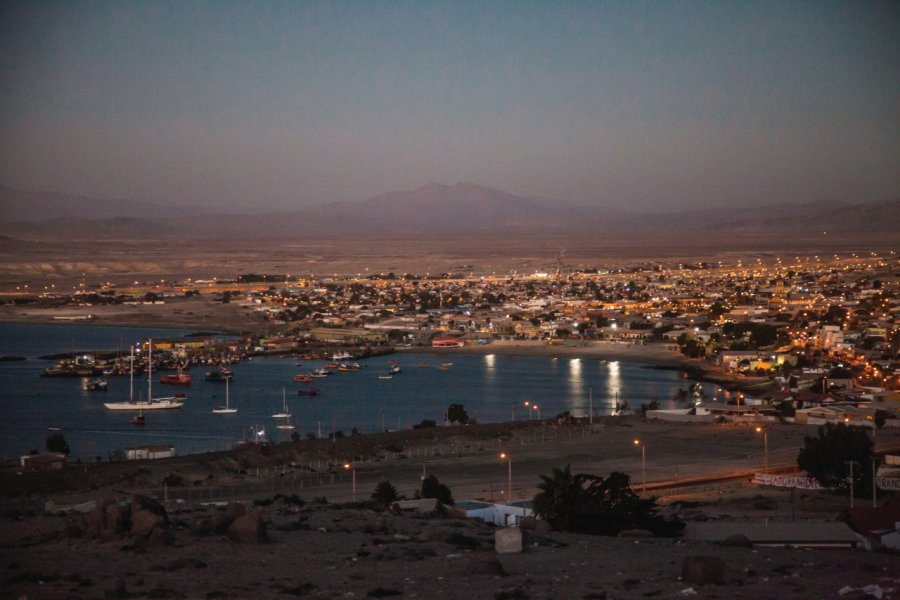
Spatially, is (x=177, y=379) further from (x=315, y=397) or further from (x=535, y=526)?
(x=535, y=526)

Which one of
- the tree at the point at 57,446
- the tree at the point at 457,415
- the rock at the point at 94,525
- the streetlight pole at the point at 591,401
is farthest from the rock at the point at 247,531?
the tree at the point at 457,415

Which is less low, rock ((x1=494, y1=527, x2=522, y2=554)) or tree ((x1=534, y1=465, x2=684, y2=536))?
rock ((x1=494, y1=527, x2=522, y2=554))

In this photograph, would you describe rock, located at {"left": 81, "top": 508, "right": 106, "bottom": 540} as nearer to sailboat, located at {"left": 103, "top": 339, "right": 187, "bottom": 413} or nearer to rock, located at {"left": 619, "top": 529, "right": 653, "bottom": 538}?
rock, located at {"left": 619, "top": 529, "right": 653, "bottom": 538}

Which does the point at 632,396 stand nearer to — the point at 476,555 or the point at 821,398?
the point at 821,398

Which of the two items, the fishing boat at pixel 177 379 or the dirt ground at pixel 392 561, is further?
the fishing boat at pixel 177 379

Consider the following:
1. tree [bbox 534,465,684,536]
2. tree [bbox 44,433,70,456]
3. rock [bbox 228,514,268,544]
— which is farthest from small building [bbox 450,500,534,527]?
tree [bbox 44,433,70,456]

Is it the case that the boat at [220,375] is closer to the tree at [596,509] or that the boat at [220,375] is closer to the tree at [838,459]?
the tree at [838,459]

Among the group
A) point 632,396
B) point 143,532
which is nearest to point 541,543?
point 143,532
